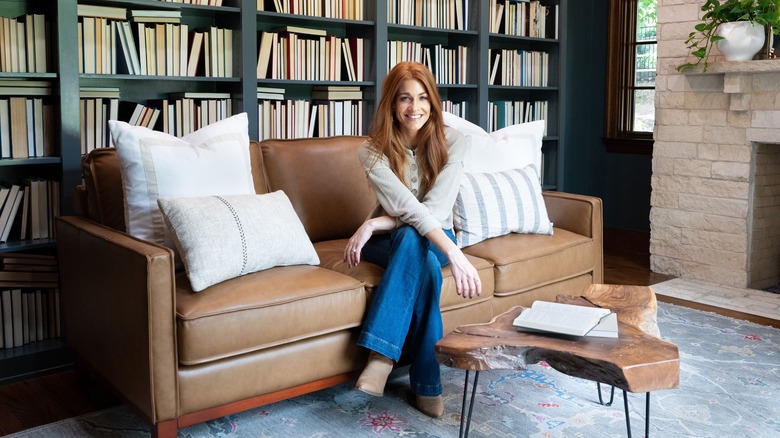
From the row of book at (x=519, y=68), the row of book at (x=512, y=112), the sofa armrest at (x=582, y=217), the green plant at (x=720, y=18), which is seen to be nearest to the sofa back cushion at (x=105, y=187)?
the sofa armrest at (x=582, y=217)

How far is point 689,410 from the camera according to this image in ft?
8.54

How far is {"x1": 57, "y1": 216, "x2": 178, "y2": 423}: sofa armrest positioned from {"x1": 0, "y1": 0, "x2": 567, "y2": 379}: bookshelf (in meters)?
0.51

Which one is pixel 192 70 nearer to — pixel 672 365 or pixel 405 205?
pixel 405 205

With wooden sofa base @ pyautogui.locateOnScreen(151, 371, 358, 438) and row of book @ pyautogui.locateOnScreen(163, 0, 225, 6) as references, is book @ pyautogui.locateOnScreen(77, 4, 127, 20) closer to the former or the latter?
row of book @ pyautogui.locateOnScreen(163, 0, 225, 6)

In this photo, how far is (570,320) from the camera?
209cm

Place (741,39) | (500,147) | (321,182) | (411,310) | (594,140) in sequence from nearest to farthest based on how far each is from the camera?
(411,310), (321,182), (500,147), (741,39), (594,140)

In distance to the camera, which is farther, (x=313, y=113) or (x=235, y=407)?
(x=313, y=113)

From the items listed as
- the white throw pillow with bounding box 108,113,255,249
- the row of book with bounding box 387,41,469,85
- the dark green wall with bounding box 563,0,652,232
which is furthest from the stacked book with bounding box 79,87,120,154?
the dark green wall with bounding box 563,0,652,232

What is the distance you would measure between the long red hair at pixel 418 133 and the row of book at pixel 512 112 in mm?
2086

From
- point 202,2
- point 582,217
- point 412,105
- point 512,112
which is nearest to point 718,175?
point 512,112

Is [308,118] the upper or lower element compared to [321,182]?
upper

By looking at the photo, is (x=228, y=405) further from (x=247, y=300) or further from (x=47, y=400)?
(x=47, y=400)

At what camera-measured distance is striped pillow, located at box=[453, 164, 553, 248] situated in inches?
122

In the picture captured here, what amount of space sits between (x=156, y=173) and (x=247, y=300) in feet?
1.92
